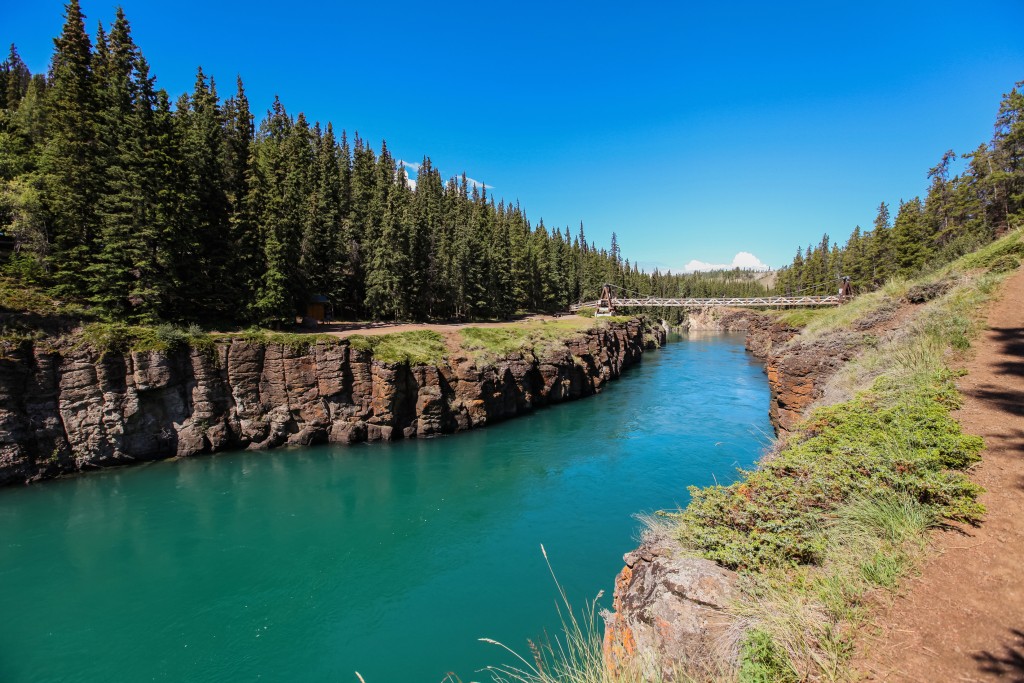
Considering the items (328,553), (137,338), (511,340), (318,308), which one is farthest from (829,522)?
(318,308)

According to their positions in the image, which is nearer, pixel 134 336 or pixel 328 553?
pixel 328 553

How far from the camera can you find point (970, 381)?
966 cm

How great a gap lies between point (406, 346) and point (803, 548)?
1171 inches

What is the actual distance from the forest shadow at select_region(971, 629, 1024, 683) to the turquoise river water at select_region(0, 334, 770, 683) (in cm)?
1024

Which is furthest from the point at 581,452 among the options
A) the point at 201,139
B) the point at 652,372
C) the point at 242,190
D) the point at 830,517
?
the point at 201,139

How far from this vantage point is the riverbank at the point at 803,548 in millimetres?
4625

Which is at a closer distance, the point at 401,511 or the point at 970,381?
the point at 970,381

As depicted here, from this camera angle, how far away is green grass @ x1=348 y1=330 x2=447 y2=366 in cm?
3028

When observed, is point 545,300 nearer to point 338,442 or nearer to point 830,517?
point 338,442

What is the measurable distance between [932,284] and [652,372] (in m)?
38.5

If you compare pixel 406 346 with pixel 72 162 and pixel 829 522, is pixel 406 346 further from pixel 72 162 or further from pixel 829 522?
pixel 829 522

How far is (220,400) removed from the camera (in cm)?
2748

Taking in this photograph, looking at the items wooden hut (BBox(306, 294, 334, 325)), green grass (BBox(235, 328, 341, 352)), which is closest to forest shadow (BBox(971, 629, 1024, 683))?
green grass (BBox(235, 328, 341, 352))

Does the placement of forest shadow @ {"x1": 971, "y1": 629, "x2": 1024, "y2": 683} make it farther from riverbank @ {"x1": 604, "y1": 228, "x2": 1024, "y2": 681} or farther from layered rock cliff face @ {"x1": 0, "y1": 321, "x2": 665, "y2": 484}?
layered rock cliff face @ {"x1": 0, "y1": 321, "x2": 665, "y2": 484}
